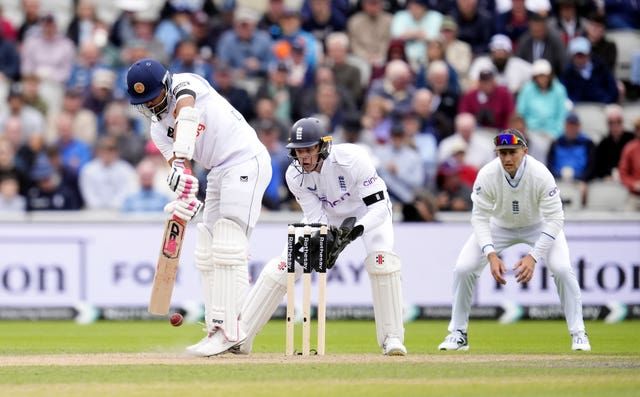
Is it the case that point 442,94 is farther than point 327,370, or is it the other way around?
point 442,94

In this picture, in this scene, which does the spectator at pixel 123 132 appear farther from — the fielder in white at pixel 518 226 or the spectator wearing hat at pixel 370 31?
the fielder in white at pixel 518 226

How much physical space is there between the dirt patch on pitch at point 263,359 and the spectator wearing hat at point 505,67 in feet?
32.4

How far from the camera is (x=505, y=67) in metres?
20.8

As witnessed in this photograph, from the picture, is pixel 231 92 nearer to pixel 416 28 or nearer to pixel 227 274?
pixel 416 28

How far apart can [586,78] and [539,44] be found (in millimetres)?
902

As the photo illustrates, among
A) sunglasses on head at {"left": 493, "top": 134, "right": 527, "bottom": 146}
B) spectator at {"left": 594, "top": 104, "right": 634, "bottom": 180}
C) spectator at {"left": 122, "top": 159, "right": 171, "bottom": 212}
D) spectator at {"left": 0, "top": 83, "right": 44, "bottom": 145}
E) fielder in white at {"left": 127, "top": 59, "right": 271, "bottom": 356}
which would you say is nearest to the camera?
fielder in white at {"left": 127, "top": 59, "right": 271, "bottom": 356}

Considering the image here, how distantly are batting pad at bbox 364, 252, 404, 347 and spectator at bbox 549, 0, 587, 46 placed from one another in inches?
448

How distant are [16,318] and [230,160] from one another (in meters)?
7.59

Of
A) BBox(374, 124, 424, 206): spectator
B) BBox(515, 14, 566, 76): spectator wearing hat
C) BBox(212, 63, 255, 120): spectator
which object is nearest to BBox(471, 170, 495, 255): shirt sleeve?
BBox(374, 124, 424, 206): spectator

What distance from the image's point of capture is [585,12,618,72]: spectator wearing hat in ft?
69.6

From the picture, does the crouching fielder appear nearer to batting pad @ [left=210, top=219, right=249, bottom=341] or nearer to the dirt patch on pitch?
the dirt patch on pitch

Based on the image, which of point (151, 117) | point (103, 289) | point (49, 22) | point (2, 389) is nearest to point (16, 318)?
point (103, 289)

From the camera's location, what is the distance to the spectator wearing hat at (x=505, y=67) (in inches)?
810

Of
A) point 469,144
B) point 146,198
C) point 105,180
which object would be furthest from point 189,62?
point 469,144
